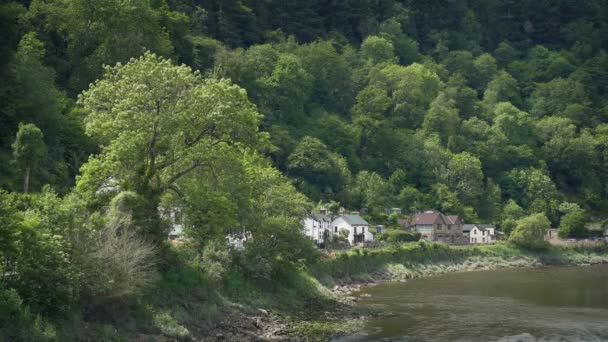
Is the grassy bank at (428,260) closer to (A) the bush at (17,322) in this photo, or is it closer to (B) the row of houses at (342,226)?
(B) the row of houses at (342,226)

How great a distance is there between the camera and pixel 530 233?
10850 cm

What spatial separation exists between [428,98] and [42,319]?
130298mm

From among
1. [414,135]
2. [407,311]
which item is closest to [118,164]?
[407,311]

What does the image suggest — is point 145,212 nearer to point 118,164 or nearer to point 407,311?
point 118,164

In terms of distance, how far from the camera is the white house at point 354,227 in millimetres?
99500

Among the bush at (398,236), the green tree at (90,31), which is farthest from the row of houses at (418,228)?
the green tree at (90,31)

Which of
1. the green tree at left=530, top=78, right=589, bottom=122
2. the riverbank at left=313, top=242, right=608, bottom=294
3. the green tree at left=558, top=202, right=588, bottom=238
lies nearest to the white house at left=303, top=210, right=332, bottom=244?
the riverbank at left=313, top=242, right=608, bottom=294

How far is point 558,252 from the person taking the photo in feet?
364

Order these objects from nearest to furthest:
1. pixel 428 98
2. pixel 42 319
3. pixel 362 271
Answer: pixel 42 319, pixel 362 271, pixel 428 98

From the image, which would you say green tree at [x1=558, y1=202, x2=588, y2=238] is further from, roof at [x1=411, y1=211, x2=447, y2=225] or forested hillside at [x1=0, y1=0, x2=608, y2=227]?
roof at [x1=411, y1=211, x2=447, y2=225]

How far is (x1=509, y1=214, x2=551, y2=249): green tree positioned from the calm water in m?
23.9

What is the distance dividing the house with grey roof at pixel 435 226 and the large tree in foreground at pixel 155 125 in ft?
241

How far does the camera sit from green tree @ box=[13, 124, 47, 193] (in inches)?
2026

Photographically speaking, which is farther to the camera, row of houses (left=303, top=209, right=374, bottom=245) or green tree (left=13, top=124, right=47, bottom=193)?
row of houses (left=303, top=209, right=374, bottom=245)
